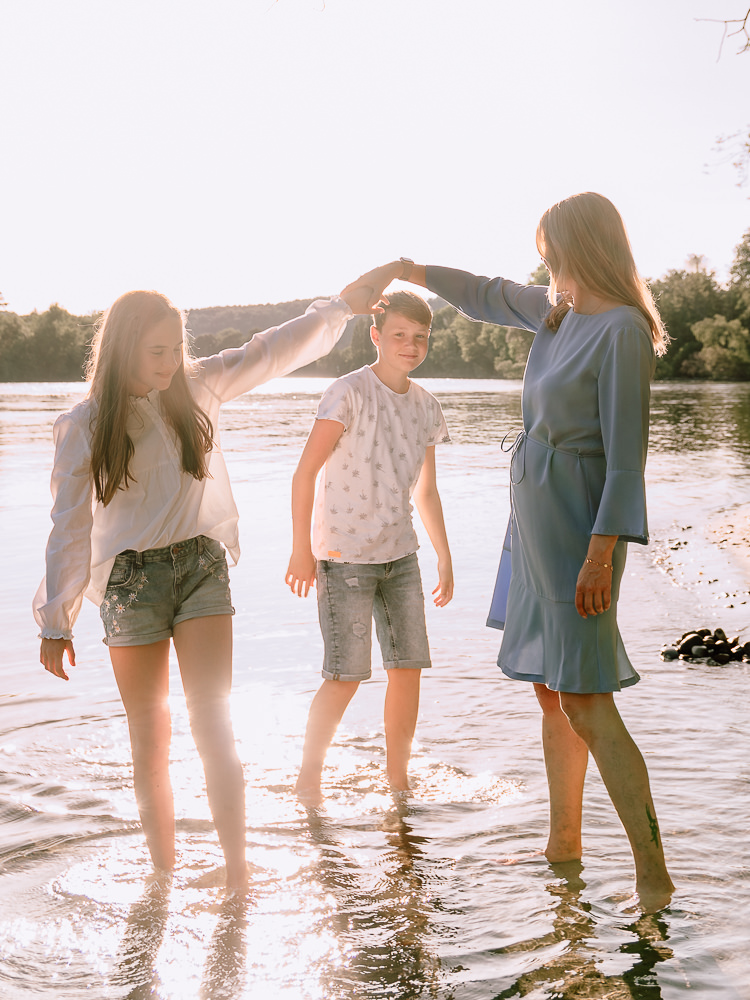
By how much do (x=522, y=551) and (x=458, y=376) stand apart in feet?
379

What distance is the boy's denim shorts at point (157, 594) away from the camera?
3127 millimetres

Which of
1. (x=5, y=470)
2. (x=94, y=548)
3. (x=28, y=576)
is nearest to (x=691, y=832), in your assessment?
(x=94, y=548)

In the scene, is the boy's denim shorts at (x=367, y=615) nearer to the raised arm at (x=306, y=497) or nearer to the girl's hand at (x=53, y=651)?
the raised arm at (x=306, y=497)

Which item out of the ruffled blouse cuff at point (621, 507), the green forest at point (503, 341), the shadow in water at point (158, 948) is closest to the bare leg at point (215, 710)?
the shadow in water at point (158, 948)

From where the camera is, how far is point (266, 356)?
3457mm

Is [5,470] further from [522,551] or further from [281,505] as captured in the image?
[522,551]

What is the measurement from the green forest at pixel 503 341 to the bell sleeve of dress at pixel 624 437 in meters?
60.4

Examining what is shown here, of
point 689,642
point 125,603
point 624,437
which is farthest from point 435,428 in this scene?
point 689,642

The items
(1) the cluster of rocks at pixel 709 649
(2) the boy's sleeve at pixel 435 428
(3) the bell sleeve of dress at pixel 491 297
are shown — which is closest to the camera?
(3) the bell sleeve of dress at pixel 491 297

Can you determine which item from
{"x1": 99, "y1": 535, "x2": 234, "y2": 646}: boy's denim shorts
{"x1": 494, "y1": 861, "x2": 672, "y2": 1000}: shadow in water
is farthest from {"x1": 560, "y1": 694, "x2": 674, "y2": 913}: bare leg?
{"x1": 99, "y1": 535, "x2": 234, "y2": 646}: boy's denim shorts

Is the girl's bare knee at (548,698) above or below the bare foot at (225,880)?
above

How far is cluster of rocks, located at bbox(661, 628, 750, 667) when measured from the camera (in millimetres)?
6156

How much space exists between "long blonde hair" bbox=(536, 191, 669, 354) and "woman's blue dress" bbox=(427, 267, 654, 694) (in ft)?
0.33

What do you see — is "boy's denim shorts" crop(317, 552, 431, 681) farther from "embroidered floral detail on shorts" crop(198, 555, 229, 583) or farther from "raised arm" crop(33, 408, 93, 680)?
"raised arm" crop(33, 408, 93, 680)
